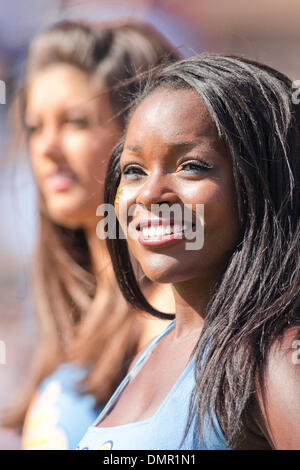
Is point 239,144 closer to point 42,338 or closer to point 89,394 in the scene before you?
point 89,394

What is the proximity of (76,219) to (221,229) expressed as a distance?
1.40 metres

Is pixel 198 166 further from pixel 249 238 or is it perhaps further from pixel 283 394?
pixel 283 394

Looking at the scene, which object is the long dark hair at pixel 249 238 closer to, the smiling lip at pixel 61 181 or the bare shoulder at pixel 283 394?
the bare shoulder at pixel 283 394

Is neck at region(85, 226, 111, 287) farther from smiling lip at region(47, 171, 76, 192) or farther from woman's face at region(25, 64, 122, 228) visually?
smiling lip at region(47, 171, 76, 192)

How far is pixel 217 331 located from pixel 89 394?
3.96ft

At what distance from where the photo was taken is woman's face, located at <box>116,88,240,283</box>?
1258 millimetres

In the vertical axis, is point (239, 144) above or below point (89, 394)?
above

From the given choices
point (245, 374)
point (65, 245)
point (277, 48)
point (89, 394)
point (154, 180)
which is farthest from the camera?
point (277, 48)

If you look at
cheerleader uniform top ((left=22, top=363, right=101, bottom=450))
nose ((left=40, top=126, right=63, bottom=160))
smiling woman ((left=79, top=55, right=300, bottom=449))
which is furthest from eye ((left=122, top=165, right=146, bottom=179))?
nose ((left=40, top=126, right=63, bottom=160))

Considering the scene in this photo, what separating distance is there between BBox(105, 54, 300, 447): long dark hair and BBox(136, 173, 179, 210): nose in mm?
115

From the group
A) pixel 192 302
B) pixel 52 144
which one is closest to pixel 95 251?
pixel 52 144

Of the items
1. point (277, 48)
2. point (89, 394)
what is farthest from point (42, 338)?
point (277, 48)

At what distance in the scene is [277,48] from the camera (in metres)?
4.42

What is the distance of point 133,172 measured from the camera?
4.46 ft
